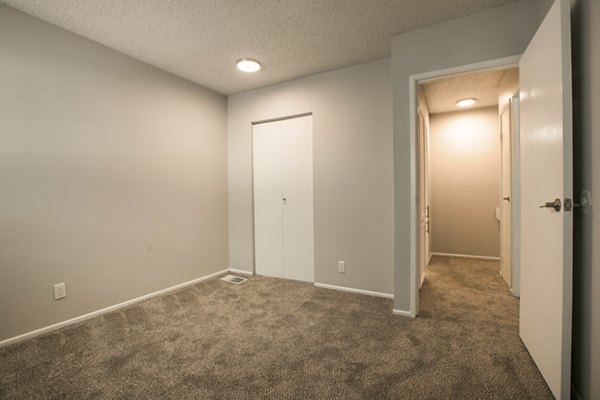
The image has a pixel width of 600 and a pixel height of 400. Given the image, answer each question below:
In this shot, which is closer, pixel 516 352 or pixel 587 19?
pixel 587 19

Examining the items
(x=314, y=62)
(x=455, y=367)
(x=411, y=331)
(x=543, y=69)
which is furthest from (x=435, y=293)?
(x=314, y=62)

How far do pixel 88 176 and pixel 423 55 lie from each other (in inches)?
121

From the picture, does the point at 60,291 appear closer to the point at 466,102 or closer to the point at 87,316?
the point at 87,316

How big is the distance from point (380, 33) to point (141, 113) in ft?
7.97

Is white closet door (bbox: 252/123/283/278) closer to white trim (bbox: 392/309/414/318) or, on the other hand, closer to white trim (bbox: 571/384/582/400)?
white trim (bbox: 392/309/414/318)

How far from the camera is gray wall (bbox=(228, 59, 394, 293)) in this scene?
2.91 meters

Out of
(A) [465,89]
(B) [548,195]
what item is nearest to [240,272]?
(B) [548,195]

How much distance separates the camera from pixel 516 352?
1.86 metres

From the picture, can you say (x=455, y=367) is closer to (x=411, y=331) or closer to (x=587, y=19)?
(x=411, y=331)

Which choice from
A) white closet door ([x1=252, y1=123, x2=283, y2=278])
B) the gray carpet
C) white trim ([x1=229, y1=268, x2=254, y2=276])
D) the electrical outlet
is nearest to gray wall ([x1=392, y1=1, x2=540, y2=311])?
the gray carpet

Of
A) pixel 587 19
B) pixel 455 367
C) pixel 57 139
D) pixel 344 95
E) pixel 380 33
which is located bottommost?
pixel 455 367

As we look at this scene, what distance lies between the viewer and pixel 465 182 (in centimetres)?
469

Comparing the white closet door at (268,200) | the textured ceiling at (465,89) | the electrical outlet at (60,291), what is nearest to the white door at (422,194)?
the textured ceiling at (465,89)

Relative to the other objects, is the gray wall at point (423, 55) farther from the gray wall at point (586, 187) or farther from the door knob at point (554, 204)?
the door knob at point (554, 204)
